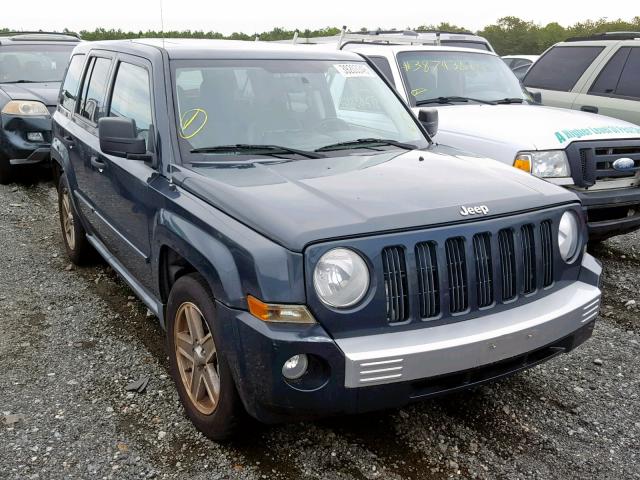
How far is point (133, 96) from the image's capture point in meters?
3.95

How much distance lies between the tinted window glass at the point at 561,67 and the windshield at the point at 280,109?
4.47 meters

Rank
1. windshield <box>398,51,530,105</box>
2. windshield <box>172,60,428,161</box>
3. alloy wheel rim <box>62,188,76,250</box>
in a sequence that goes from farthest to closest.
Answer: windshield <box>398,51,530,105</box>, alloy wheel rim <box>62,188,76,250</box>, windshield <box>172,60,428,161</box>

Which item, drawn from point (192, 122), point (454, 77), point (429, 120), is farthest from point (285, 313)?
point (454, 77)

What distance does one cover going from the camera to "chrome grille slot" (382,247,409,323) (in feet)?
8.45

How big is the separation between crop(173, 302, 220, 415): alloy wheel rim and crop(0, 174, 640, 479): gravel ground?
205mm

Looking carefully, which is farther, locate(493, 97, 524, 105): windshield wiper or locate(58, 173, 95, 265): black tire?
locate(493, 97, 524, 105): windshield wiper

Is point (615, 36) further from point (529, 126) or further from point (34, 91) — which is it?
point (34, 91)


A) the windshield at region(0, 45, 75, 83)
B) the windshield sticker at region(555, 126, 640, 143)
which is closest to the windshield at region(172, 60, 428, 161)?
the windshield sticker at region(555, 126, 640, 143)

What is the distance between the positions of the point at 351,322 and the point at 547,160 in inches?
125

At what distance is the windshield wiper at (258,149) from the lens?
3.44 m

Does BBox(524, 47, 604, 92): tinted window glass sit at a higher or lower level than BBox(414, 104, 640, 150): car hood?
higher

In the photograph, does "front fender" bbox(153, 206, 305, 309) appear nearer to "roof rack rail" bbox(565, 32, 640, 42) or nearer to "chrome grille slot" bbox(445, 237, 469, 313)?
"chrome grille slot" bbox(445, 237, 469, 313)

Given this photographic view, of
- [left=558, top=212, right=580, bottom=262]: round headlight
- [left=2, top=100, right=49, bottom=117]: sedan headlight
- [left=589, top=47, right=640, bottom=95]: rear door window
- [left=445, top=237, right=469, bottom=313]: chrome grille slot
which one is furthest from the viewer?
[left=2, top=100, right=49, bottom=117]: sedan headlight

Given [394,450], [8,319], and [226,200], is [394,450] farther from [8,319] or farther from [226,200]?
[8,319]
